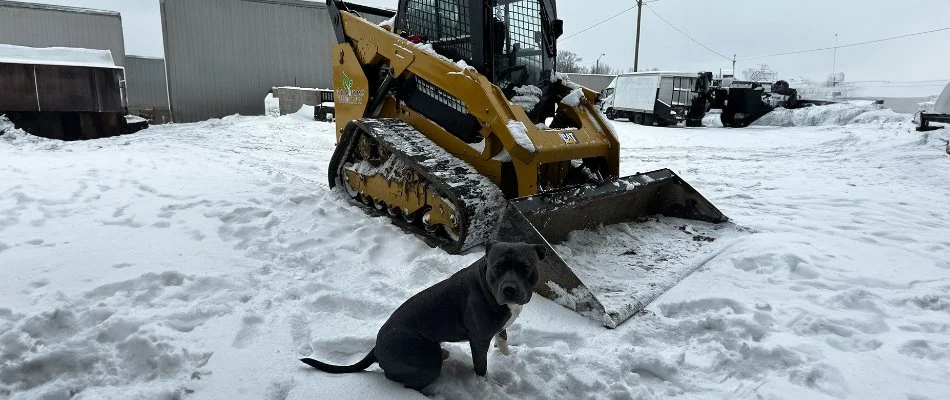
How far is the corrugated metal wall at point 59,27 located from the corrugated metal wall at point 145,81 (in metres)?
3.04

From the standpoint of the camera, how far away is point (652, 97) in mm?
19953

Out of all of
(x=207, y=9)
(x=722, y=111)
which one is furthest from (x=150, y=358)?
Answer: (x=722, y=111)

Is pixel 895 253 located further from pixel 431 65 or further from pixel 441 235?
pixel 431 65

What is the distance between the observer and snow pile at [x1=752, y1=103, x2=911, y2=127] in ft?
61.8

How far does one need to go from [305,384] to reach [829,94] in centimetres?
4200

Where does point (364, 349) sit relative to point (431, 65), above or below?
below

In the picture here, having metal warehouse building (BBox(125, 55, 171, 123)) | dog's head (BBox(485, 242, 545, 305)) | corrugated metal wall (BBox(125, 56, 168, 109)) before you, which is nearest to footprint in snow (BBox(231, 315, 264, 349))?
dog's head (BBox(485, 242, 545, 305))

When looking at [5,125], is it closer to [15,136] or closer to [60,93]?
[15,136]

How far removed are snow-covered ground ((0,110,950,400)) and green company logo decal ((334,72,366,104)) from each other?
100 centimetres

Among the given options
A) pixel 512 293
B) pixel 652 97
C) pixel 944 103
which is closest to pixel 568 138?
pixel 512 293

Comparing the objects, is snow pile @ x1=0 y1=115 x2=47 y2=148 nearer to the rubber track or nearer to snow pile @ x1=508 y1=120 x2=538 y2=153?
the rubber track

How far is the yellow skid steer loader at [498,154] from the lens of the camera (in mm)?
3693

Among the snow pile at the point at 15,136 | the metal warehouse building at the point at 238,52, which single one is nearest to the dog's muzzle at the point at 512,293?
the snow pile at the point at 15,136

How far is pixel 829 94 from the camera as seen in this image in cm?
3584
